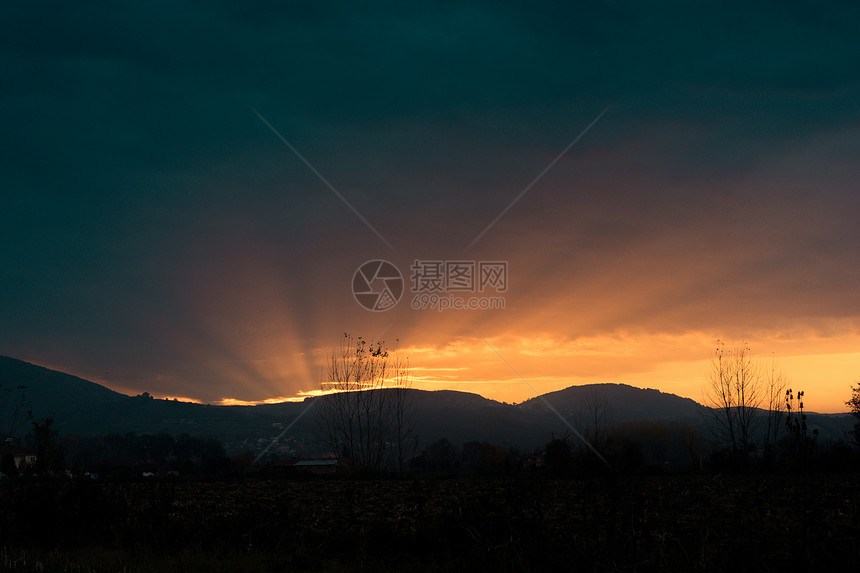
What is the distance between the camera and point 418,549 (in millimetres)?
9609

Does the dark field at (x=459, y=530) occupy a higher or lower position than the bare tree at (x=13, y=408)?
lower

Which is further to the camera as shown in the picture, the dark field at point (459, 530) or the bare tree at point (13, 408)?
the bare tree at point (13, 408)

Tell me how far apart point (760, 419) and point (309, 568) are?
30663 mm

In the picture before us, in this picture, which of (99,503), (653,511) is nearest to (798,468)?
(653,511)

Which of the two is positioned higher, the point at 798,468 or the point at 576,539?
the point at 798,468

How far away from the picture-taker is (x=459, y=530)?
9578mm

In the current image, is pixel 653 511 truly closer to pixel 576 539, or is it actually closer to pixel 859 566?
pixel 576 539

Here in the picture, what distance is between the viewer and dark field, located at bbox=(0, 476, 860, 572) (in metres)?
7.40

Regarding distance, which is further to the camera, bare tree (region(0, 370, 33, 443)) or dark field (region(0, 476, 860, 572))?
bare tree (region(0, 370, 33, 443))

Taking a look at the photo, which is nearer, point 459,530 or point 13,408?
point 459,530

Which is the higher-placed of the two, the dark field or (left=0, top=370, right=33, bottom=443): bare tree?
(left=0, top=370, right=33, bottom=443): bare tree

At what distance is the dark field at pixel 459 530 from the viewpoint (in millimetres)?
7398

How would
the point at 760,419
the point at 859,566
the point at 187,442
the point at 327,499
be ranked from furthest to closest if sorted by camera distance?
the point at 187,442 < the point at 760,419 < the point at 327,499 < the point at 859,566

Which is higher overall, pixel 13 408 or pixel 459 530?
pixel 13 408
